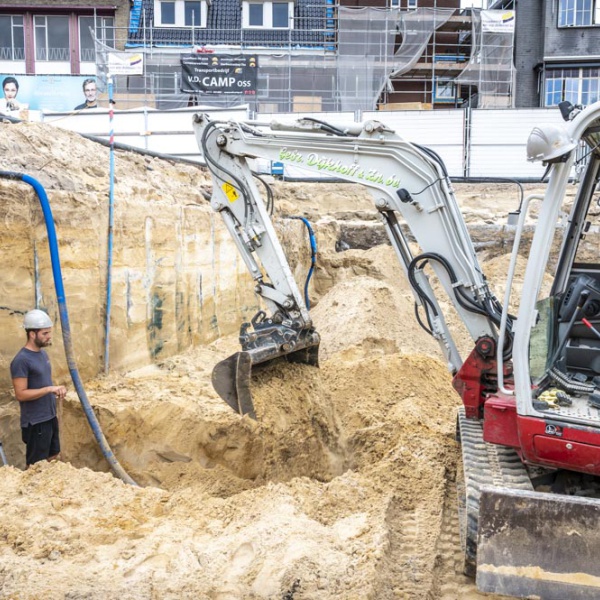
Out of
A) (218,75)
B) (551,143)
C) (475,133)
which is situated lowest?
(551,143)

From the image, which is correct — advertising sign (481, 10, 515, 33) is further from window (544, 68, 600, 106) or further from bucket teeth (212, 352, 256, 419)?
bucket teeth (212, 352, 256, 419)

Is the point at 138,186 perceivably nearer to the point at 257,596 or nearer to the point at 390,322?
the point at 390,322

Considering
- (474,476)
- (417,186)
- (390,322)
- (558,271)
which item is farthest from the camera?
(390,322)

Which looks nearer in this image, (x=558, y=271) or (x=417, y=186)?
(x=558, y=271)

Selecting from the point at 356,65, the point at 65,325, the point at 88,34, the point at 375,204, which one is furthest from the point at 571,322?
the point at 88,34

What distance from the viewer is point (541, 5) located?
2692cm

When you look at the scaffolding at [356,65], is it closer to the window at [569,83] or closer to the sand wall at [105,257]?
the window at [569,83]

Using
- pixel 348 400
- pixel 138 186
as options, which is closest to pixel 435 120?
pixel 138 186

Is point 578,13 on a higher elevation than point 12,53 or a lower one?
higher

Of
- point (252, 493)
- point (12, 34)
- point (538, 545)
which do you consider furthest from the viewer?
point (12, 34)

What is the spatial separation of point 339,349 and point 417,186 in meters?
4.34

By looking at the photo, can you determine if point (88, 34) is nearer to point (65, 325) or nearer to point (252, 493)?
point (65, 325)

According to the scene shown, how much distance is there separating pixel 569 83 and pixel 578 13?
2.45m

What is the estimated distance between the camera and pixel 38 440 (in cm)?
523
